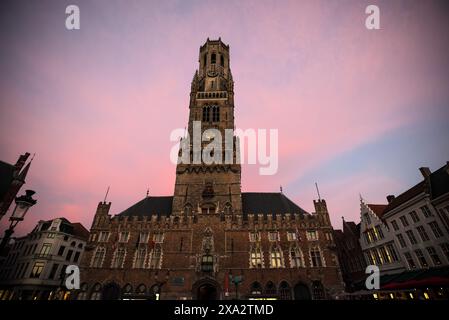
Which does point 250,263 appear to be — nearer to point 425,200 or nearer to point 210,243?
point 210,243

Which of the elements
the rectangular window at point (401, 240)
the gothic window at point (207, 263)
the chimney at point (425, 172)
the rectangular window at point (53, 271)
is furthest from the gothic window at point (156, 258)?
the chimney at point (425, 172)

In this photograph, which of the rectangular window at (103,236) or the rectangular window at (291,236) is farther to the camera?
the rectangular window at (103,236)

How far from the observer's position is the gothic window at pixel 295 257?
28250mm

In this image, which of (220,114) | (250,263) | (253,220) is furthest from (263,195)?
(220,114)

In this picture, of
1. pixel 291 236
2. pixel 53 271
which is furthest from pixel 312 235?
pixel 53 271

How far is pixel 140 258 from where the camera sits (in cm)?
2914

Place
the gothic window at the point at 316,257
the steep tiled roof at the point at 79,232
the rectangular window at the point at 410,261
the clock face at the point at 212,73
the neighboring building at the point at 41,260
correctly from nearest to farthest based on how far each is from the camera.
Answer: the rectangular window at the point at 410,261
the gothic window at the point at 316,257
the neighboring building at the point at 41,260
the steep tiled roof at the point at 79,232
the clock face at the point at 212,73

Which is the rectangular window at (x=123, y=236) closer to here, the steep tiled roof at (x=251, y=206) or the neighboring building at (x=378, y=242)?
the steep tiled roof at (x=251, y=206)

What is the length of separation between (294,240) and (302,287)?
218 inches

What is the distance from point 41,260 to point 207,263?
30958mm

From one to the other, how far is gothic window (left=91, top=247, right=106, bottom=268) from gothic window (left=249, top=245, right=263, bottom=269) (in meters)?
19.8

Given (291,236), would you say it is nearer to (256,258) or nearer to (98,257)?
(256,258)

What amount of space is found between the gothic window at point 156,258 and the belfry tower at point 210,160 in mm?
5480

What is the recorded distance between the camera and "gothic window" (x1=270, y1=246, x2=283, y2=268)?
2828 centimetres
